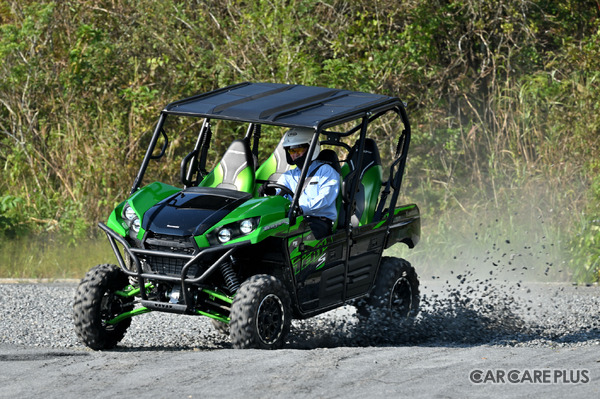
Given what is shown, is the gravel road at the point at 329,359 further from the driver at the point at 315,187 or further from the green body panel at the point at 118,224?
the driver at the point at 315,187

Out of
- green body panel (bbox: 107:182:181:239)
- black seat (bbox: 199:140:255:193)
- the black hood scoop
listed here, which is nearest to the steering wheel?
black seat (bbox: 199:140:255:193)

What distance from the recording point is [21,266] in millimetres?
12414

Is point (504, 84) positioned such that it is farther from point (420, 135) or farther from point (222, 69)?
point (222, 69)

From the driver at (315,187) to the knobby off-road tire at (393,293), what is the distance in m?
1.03

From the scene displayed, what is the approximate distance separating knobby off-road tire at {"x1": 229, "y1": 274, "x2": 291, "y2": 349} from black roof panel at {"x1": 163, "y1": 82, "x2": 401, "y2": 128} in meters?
1.20

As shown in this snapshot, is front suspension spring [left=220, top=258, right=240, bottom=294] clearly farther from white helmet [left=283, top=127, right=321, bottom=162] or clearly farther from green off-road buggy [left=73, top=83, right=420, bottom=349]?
white helmet [left=283, top=127, right=321, bottom=162]

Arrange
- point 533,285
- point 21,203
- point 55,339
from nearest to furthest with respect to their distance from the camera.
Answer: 1. point 55,339
2. point 533,285
3. point 21,203

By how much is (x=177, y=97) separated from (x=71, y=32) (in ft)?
7.40

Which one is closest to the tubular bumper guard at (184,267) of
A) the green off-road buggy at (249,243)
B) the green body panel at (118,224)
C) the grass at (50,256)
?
the green off-road buggy at (249,243)

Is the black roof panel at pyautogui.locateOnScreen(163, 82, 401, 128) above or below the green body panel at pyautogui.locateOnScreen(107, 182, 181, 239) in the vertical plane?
above

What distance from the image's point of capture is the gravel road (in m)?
5.87

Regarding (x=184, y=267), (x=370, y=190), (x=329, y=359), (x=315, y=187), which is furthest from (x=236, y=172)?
(x=329, y=359)

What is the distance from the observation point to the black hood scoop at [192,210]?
706cm

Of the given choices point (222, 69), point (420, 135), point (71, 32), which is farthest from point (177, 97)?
point (420, 135)
